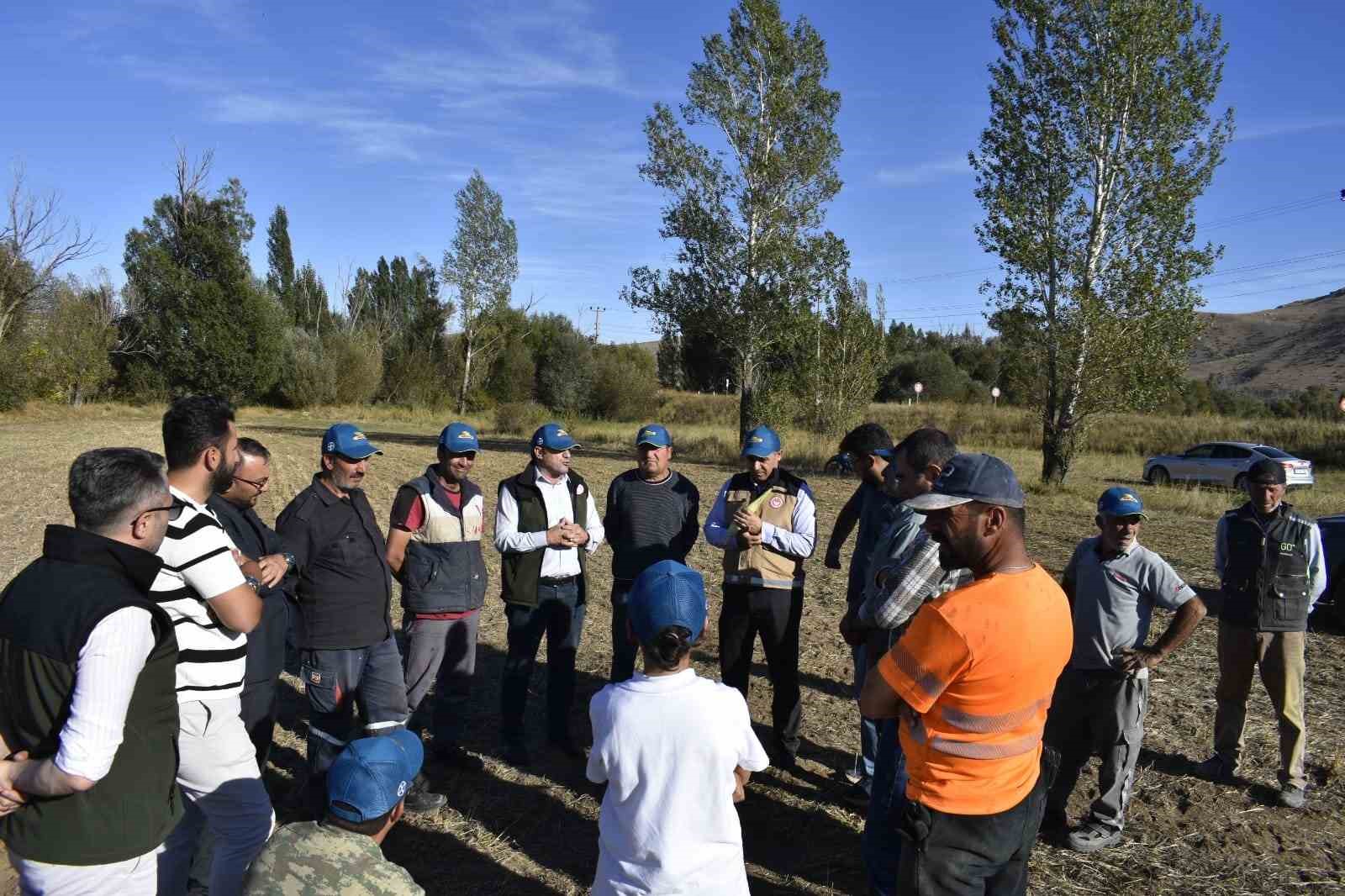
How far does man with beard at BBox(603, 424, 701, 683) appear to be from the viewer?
508 cm

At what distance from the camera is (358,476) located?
14.1 ft

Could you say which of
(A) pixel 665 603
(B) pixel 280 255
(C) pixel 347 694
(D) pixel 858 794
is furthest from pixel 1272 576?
(B) pixel 280 255

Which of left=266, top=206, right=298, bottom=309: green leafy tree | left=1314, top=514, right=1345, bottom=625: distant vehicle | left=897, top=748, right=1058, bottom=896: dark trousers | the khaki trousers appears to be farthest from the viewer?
left=266, top=206, right=298, bottom=309: green leafy tree

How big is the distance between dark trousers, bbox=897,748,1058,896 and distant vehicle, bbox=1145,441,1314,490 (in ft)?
75.7

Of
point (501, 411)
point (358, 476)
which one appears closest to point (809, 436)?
point (501, 411)

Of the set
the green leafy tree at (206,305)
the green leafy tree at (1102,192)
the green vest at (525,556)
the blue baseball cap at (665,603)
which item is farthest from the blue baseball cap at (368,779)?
the green leafy tree at (206,305)

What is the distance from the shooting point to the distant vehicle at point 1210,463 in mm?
22672

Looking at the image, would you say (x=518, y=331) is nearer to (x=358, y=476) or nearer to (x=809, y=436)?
(x=809, y=436)

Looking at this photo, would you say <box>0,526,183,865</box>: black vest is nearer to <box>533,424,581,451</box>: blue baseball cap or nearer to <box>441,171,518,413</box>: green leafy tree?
<box>533,424,581,451</box>: blue baseball cap

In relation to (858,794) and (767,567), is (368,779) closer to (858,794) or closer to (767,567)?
(767,567)

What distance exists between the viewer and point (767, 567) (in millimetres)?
4750

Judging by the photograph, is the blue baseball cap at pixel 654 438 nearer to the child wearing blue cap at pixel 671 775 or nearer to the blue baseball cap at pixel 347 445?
the blue baseball cap at pixel 347 445

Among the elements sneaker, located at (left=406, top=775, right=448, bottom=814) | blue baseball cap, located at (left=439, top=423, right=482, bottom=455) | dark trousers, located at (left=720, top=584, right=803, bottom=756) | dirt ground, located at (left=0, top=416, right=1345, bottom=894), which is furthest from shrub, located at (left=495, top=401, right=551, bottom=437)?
sneaker, located at (left=406, top=775, right=448, bottom=814)

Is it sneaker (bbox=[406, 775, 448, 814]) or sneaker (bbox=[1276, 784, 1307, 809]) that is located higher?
sneaker (bbox=[1276, 784, 1307, 809])
